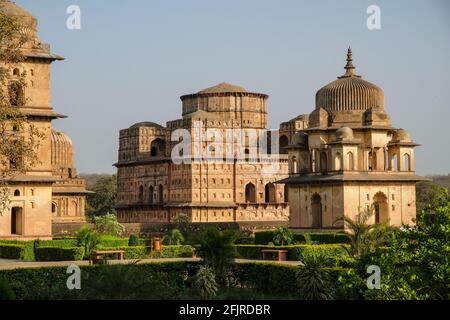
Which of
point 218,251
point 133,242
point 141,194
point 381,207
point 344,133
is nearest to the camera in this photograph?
point 218,251

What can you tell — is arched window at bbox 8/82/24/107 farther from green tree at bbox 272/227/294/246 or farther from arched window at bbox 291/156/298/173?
arched window at bbox 291/156/298/173

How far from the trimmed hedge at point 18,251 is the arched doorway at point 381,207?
19.0 meters

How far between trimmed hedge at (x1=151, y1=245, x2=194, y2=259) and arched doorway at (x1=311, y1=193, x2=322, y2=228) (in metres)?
11.7

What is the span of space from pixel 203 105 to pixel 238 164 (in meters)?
9.07

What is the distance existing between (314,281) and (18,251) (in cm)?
1826

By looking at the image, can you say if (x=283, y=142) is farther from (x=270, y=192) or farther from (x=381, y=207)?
(x=381, y=207)

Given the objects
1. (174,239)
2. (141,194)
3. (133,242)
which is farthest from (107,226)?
(141,194)

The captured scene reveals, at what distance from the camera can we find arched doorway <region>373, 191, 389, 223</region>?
50250 millimetres

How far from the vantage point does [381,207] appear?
166 ft

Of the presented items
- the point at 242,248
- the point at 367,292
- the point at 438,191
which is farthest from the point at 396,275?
the point at 242,248

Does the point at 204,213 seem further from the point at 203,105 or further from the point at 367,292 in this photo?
the point at 367,292

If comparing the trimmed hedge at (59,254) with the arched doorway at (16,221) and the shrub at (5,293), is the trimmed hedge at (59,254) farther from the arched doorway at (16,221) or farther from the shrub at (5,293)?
the shrub at (5,293)
